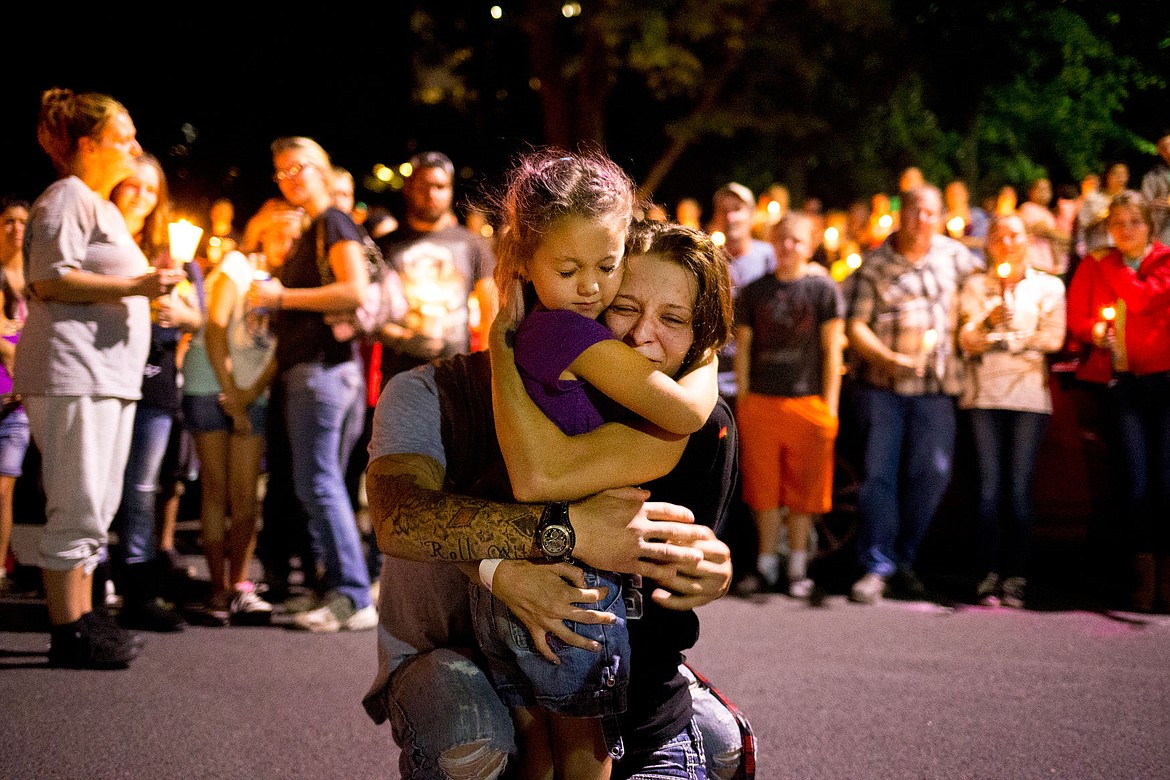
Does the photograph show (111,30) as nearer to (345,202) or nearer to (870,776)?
(345,202)

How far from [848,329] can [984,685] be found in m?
2.35

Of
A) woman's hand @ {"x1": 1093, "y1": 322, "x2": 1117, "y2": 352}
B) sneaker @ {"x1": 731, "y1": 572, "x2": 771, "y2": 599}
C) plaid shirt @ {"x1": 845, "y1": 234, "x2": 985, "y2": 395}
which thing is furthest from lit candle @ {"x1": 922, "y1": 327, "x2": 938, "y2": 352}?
sneaker @ {"x1": 731, "y1": 572, "x2": 771, "y2": 599}

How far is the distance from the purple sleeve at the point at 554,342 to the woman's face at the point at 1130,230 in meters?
4.61

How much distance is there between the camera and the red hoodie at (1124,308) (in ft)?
17.9

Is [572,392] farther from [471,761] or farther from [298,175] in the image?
[298,175]

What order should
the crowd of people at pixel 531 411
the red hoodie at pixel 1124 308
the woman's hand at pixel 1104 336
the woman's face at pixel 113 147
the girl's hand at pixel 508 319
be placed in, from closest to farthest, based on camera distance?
1. the crowd of people at pixel 531 411
2. the girl's hand at pixel 508 319
3. the woman's face at pixel 113 147
4. the red hoodie at pixel 1124 308
5. the woman's hand at pixel 1104 336

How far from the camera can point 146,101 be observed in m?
14.9

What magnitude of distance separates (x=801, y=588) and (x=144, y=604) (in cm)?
351

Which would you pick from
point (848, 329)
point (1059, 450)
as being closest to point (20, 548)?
point (848, 329)

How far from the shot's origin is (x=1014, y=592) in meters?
5.59

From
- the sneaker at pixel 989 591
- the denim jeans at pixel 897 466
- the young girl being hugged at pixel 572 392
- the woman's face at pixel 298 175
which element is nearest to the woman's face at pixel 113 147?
the woman's face at pixel 298 175

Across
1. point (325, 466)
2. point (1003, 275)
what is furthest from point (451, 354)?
point (1003, 275)

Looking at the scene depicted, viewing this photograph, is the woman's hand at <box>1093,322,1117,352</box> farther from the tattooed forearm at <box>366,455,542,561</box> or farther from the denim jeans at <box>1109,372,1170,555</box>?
the tattooed forearm at <box>366,455,542,561</box>

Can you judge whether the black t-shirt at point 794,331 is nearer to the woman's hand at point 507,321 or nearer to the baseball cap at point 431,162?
the baseball cap at point 431,162
